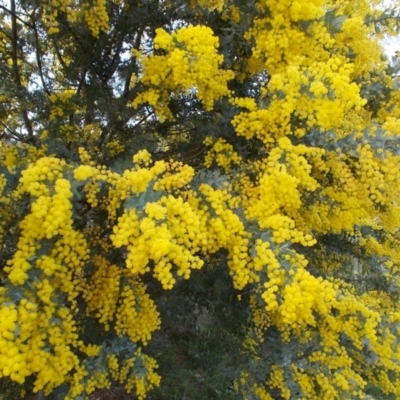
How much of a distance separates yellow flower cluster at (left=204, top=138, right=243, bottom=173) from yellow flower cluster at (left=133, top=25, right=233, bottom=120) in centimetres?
32

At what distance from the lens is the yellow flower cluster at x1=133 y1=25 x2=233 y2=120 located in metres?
2.80

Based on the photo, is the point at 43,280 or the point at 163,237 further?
the point at 43,280

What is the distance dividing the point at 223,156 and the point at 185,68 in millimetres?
775

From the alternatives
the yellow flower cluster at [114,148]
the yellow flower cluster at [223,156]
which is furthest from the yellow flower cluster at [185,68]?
the yellow flower cluster at [114,148]

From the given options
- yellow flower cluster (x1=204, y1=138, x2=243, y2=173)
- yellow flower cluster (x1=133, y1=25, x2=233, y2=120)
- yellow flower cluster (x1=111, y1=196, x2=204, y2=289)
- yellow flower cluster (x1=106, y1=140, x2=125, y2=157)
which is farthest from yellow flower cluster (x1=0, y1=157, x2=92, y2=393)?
yellow flower cluster (x1=204, y1=138, x2=243, y2=173)

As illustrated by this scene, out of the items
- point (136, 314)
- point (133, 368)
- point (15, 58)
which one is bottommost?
point (133, 368)

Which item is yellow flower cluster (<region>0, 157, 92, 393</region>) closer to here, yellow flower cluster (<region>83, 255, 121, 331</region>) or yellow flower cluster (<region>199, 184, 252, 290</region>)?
yellow flower cluster (<region>83, 255, 121, 331</region>)

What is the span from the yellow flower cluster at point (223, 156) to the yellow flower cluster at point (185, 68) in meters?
0.32

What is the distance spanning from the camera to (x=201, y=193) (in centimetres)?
270

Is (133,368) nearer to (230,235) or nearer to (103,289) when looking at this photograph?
(103,289)

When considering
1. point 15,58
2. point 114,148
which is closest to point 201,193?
point 114,148

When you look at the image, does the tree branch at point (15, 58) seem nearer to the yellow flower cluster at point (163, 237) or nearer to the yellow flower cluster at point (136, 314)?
the yellow flower cluster at point (136, 314)

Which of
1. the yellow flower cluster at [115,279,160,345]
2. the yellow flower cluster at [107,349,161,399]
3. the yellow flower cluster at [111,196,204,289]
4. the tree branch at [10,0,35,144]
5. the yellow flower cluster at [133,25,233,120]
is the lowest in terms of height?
the yellow flower cluster at [107,349,161,399]

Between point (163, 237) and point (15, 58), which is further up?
point (15, 58)
